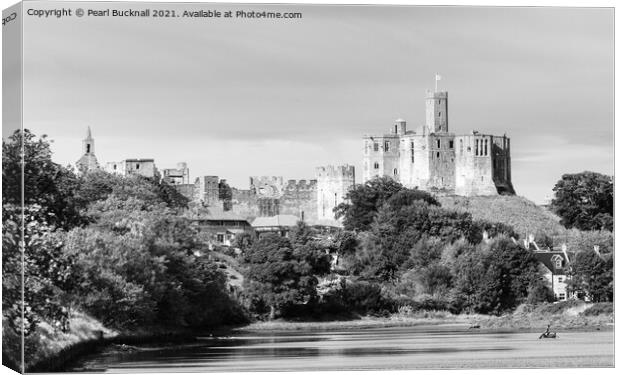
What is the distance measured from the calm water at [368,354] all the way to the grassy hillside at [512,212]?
25.6 meters

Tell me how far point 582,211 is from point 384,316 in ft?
25.9

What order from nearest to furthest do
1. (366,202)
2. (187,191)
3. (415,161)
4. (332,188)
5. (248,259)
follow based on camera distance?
(248,259), (366,202), (187,191), (332,188), (415,161)

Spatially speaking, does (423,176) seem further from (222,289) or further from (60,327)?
(60,327)

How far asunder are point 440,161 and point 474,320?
1238 inches

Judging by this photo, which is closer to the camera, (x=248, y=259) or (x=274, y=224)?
(x=248, y=259)

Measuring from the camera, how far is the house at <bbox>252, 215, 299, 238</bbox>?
201 feet

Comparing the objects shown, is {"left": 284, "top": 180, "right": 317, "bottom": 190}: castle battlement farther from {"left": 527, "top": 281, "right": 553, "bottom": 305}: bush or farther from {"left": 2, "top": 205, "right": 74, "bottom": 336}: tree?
{"left": 2, "top": 205, "right": 74, "bottom": 336}: tree

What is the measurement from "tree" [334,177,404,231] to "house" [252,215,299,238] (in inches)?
100

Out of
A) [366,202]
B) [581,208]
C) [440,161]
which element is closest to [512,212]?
[366,202]

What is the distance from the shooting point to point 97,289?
26.6 metres

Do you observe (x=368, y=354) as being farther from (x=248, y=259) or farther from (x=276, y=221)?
(x=276, y=221)

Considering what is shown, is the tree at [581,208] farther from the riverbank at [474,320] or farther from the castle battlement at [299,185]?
the castle battlement at [299,185]

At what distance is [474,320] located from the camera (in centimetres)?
3994

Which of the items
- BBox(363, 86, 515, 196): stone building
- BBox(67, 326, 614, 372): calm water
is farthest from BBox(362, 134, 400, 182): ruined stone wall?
BBox(67, 326, 614, 372): calm water
